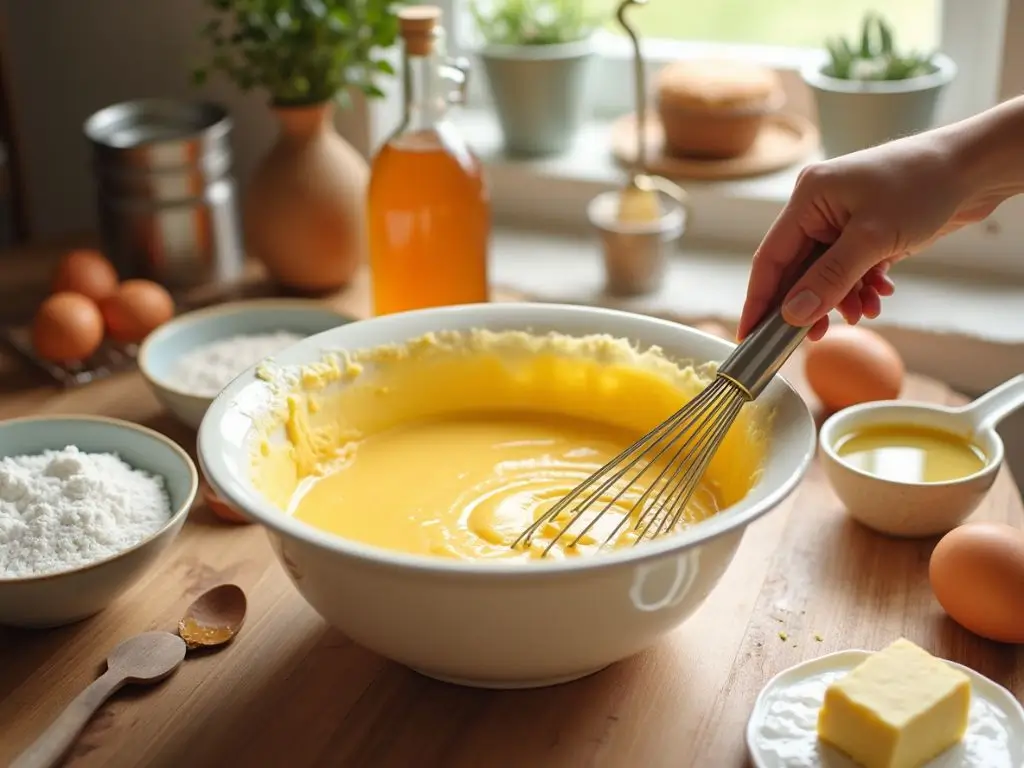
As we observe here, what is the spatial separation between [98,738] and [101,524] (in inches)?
6.8

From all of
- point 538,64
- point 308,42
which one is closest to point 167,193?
point 308,42

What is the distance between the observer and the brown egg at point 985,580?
0.87 m

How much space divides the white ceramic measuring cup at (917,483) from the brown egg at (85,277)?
0.81 m

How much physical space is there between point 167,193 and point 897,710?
103cm

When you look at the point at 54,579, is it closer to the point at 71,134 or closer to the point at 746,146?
the point at 746,146

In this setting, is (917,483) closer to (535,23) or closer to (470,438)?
(470,438)

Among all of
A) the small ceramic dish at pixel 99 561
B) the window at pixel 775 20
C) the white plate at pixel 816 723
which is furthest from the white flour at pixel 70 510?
the window at pixel 775 20

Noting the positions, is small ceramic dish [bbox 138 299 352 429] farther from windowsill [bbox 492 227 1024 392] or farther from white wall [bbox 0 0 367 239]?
white wall [bbox 0 0 367 239]

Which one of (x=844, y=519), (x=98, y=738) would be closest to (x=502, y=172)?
(x=844, y=519)

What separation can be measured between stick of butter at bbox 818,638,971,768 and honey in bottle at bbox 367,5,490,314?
663 mm

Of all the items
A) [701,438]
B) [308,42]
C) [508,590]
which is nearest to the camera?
[508,590]

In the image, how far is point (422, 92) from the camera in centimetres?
124

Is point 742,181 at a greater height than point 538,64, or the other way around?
point 538,64

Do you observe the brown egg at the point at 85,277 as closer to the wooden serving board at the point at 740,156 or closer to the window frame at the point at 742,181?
the window frame at the point at 742,181
